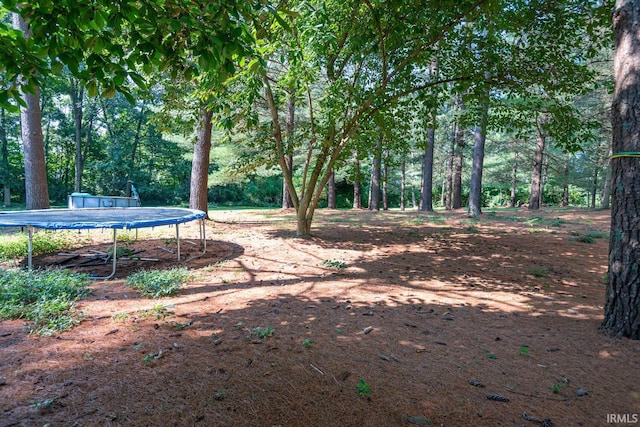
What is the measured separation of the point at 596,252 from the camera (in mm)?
6543

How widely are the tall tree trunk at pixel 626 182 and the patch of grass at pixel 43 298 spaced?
4559 mm

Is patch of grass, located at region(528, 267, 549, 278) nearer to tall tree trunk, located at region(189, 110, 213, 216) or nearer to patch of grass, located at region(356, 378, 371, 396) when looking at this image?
patch of grass, located at region(356, 378, 371, 396)

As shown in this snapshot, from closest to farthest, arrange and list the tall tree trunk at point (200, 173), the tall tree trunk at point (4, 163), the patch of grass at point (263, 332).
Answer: the patch of grass at point (263, 332) < the tall tree trunk at point (200, 173) < the tall tree trunk at point (4, 163)

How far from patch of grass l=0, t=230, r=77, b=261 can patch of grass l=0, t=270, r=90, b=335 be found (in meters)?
1.95

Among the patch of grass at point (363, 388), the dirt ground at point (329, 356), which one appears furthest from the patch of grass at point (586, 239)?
the patch of grass at point (363, 388)

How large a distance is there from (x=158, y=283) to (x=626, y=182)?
469 cm

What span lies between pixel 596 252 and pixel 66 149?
31.7m

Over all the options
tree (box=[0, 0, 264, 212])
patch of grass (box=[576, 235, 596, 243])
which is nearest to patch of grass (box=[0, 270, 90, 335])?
tree (box=[0, 0, 264, 212])

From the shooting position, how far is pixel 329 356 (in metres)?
2.35

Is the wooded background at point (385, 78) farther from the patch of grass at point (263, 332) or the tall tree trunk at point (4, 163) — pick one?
the tall tree trunk at point (4, 163)

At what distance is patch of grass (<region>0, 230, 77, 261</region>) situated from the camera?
5.47 meters

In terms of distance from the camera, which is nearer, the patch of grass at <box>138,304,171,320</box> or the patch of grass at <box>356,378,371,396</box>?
the patch of grass at <box>356,378,371,396</box>

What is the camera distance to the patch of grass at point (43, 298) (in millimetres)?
2758

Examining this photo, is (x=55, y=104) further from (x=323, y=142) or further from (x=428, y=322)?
(x=428, y=322)
